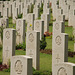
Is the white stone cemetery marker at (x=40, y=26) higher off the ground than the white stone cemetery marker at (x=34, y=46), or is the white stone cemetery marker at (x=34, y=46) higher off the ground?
the white stone cemetery marker at (x=40, y=26)

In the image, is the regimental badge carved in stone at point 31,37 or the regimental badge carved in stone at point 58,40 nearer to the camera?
the regimental badge carved in stone at point 58,40

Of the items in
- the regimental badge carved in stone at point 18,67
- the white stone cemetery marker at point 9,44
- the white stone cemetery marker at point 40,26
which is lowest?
the regimental badge carved in stone at point 18,67

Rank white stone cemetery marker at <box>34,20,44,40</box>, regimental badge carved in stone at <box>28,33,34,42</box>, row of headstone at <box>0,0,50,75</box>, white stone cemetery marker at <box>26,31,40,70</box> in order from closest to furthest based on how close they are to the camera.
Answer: row of headstone at <box>0,0,50,75</box>
white stone cemetery marker at <box>26,31,40,70</box>
regimental badge carved in stone at <box>28,33,34,42</box>
white stone cemetery marker at <box>34,20,44,40</box>

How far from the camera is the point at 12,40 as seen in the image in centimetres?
1076

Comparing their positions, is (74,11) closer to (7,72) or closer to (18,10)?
(18,10)

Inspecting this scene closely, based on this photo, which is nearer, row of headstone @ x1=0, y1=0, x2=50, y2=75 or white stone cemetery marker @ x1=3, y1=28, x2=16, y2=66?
row of headstone @ x1=0, y1=0, x2=50, y2=75

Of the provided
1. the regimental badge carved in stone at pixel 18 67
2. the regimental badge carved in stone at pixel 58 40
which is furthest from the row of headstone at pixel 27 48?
the regimental badge carved in stone at pixel 58 40

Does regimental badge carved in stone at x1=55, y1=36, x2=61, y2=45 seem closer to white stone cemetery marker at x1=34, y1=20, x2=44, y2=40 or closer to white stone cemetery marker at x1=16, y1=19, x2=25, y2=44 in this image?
white stone cemetery marker at x1=34, y1=20, x2=44, y2=40

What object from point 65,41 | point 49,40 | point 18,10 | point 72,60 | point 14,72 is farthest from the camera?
point 18,10

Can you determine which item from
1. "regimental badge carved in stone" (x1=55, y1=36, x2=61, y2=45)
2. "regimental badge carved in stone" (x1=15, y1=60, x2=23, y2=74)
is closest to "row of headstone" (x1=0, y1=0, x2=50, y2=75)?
"regimental badge carved in stone" (x1=15, y1=60, x2=23, y2=74)

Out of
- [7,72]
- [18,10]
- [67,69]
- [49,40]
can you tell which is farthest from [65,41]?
[18,10]

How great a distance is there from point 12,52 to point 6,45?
427 mm

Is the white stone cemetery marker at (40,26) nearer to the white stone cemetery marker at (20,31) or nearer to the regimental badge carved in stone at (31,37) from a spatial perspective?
the white stone cemetery marker at (20,31)

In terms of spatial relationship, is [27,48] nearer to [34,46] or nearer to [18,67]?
[34,46]
